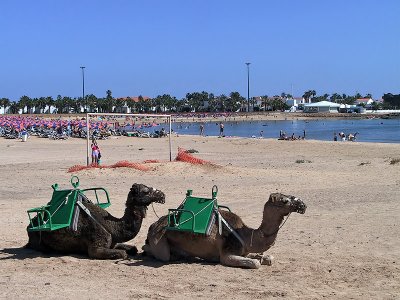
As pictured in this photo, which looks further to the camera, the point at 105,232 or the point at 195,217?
the point at 105,232

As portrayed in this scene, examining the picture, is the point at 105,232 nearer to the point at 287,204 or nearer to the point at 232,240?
the point at 232,240

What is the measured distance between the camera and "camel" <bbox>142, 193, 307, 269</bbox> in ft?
28.0

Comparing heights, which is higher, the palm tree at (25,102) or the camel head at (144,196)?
the palm tree at (25,102)

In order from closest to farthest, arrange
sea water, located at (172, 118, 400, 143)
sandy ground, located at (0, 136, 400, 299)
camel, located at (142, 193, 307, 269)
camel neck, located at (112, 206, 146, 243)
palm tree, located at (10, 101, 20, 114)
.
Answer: sandy ground, located at (0, 136, 400, 299), camel, located at (142, 193, 307, 269), camel neck, located at (112, 206, 146, 243), sea water, located at (172, 118, 400, 143), palm tree, located at (10, 101, 20, 114)

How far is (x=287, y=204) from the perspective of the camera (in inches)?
331

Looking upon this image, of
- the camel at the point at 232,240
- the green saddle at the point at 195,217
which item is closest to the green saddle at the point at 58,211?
the camel at the point at 232,240

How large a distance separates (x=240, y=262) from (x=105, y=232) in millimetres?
2072

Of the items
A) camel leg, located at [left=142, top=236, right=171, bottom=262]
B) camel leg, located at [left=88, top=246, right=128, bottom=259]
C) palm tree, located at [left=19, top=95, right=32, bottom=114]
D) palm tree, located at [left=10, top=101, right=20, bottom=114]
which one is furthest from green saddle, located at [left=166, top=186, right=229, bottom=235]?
palm tree, located at [left=10, top=101, right=20, bottom=114]

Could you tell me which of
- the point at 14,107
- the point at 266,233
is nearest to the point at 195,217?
the point at 266,233

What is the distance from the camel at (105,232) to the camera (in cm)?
915

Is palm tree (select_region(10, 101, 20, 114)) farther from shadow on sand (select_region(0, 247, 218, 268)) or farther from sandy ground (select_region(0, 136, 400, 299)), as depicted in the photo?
shadow on sand (select_region(0, 247, 218, 268))

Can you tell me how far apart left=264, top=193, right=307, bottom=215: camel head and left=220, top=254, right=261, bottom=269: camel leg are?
83 centimetres

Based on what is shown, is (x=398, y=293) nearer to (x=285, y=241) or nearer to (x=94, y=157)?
(x=285, y=241)

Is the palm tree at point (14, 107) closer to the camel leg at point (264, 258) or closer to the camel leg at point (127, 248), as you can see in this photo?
the camel leg at point (127, 248)
